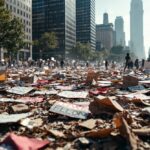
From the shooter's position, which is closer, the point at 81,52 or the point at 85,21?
the point at 81,52

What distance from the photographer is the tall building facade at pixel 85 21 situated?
190000mm

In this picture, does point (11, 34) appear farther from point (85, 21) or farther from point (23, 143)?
point (85, 21)

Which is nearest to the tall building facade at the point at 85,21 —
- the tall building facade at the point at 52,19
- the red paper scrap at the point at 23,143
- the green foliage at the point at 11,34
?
the tall building facade at the point at 52,19

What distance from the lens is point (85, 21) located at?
19375 cm

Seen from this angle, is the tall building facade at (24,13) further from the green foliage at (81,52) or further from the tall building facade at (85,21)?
the tall building facade at (85,21)

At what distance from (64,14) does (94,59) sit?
25.4 m

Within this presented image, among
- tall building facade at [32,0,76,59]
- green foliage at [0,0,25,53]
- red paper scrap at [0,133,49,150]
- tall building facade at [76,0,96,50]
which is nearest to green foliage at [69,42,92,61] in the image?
tall building facade at [32,0,76,59]

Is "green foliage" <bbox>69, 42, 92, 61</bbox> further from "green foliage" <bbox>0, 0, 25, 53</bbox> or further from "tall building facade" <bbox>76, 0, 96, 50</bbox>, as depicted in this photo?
"green foliage" <bbox>0, 0, 25, 53</bbox>

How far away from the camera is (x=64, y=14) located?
6029 inches

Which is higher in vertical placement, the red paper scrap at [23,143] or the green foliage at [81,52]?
the green foliage at [81,52]

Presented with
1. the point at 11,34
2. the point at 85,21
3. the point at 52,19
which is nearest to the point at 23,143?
the point at 11,34

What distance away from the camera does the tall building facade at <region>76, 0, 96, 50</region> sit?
190 m

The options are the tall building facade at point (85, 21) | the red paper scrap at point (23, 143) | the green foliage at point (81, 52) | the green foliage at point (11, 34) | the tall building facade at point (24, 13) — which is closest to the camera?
the red paper scrap at point (23, 143)

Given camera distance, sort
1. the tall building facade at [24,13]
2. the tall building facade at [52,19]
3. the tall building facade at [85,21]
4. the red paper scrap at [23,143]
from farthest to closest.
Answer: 1. the tall building facade at [85,21]
2. the tall building facade at [52,19]
3. the tall building facade at [24,13]
4. the red paper scrap at [23,143]
